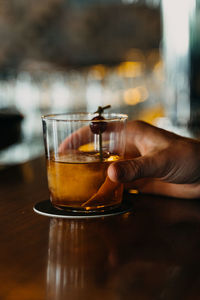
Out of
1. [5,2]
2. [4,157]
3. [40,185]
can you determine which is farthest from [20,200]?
[5,2]

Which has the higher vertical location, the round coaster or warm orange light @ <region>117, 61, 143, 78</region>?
warm orange light @ <region>117, 61, 143, 78</region>

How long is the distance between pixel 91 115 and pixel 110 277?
0.30 metres

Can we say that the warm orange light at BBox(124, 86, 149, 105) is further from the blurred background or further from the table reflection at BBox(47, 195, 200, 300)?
the table reflection at BBox(47, 195, 200, 300)

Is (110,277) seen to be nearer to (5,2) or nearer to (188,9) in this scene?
(188,9)

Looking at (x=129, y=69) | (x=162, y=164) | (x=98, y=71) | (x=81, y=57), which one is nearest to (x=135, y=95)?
(x=129, y=69)

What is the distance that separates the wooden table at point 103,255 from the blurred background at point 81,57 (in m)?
3.24

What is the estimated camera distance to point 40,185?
2.35ft

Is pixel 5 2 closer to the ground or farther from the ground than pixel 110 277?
farther from the ground

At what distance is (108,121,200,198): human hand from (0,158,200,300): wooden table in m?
0.05

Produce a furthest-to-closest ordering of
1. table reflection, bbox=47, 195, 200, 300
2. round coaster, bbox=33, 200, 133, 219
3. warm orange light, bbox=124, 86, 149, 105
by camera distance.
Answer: warm orange light, bbox=124, 86, 149, 105 < round coaster, bbox=33, 200, 133, 219 < table reflection, bbox=47, 195, 200, 300

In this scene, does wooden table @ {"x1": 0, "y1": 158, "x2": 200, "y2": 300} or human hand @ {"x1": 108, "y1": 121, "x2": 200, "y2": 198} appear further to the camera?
human hand @ {"x1": 108, "y1": 121, "x2": 200, "y2": 198}

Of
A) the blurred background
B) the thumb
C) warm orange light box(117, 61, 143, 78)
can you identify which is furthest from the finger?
warm orange light box(117, 61, 143, 78)

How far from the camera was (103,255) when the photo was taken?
0.39 m

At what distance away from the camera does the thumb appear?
52 centimetres
